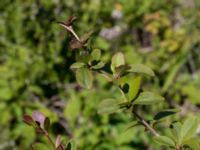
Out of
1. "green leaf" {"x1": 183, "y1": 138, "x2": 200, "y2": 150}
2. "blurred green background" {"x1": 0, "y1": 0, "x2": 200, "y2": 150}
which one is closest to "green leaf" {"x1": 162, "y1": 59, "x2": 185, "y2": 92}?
"blurred green background" {"x1": 0, "y1": 0, "x2": 200, "y2": 150}

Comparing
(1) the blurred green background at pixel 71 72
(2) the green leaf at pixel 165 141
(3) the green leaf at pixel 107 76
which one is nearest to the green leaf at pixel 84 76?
(3) the green leaf at pixel 107 76

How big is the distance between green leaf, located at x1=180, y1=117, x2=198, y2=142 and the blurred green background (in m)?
1.81

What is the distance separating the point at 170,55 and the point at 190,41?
189 millimetres

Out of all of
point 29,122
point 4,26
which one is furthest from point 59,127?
point 29,122

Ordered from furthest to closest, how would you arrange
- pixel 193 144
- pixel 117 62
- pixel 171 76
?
pixel 171 76 < pixel 117 62 < pixel 193 144

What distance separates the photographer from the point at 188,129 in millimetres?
928

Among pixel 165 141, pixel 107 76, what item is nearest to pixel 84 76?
pixel 107 76

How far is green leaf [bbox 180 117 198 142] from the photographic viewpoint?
91cm

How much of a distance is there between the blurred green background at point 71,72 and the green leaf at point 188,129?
5.93 feet

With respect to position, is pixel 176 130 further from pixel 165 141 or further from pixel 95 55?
pixel 95 55

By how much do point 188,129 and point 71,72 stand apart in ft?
8.03

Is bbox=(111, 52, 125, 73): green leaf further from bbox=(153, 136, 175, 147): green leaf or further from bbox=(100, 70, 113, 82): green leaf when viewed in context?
bbox=(153, 136, 175, 147): green leaf

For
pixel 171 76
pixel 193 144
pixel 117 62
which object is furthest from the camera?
pixel 171 76

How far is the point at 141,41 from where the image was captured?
4.14 meters
